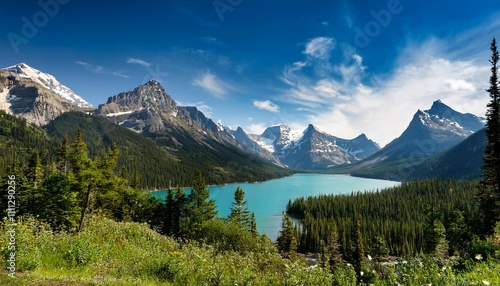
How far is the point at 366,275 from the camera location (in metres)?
10.7

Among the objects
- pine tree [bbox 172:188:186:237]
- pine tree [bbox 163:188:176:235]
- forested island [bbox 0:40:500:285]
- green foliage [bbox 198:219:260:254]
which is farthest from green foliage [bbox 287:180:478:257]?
green foliage [bbox 198:219:260:254]

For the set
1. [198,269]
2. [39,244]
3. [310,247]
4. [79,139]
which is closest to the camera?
[198,269]

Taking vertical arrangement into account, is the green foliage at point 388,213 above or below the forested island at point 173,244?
below

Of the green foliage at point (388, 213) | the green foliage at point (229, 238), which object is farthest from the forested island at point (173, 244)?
the green foliage at point (388, 213)

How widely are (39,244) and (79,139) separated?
1737 inches

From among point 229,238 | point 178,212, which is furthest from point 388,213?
point 229,238

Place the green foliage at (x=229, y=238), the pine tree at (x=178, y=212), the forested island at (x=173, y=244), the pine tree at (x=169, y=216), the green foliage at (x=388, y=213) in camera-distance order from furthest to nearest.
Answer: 1. the green foliage at (x=388, y=213)
2. the pine tree at (x=169, y=216)
3. the pine tree at (x=178, y=212)
4. the green foliage at (x=229, y=238)
5. the forested island at (x=173, y=244)

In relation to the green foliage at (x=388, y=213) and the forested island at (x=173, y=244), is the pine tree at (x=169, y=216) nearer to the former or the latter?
the forested island at (x=173, y=244)

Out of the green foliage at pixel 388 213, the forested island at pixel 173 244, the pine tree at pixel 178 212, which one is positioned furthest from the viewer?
the green foliage at pixel 388 213

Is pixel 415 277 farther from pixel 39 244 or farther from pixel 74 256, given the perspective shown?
pixel 39 244

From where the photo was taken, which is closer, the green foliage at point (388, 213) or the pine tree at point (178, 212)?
the pine tree at point (178, 212)

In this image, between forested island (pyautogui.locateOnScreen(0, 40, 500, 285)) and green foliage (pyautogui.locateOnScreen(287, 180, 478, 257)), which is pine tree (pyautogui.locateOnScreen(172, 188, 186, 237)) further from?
green foliage (pyautogui.locateOnScreen(287, 180, 478, 257))

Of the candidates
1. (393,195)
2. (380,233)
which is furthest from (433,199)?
(380,233)

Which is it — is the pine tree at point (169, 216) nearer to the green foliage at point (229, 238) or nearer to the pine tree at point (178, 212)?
the pine tree at point (178, 212)
